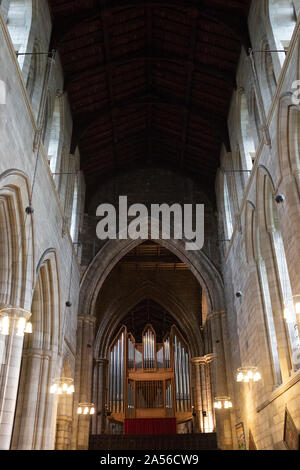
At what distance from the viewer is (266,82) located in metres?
10.9

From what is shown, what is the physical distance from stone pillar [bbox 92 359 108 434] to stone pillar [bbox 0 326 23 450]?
42.8ft

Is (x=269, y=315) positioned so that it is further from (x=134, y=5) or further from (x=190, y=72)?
(x=134, y=5)

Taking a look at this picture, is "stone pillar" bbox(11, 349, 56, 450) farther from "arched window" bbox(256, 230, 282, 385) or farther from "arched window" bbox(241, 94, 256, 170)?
"arched window" bbox(241, 94, 256, 170)

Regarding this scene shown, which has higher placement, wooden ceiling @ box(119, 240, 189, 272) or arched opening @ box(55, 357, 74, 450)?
wooden ceiling @ box(119, 240, 189, 272)

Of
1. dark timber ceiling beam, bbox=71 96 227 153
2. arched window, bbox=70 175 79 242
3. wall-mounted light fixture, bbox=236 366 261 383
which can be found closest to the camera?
wall-mounted light fixture, bbox=236 366 261 383

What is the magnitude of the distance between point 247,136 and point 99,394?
14811mm

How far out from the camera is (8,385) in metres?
8.35

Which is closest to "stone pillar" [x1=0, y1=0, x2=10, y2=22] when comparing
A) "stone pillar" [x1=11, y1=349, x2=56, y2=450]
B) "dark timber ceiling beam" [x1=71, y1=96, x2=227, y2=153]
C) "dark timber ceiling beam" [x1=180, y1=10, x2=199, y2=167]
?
"dark timber ceiling beam" [x1=180, y1=10, x2=199, y2=167]

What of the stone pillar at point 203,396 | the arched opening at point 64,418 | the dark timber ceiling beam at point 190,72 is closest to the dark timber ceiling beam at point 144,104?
the dark timber ceiling beam at point 190,72

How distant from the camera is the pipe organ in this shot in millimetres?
22969

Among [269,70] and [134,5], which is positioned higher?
[134,5]

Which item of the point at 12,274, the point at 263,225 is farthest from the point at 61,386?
the point at 263,225

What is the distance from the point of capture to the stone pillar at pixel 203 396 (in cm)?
2053
